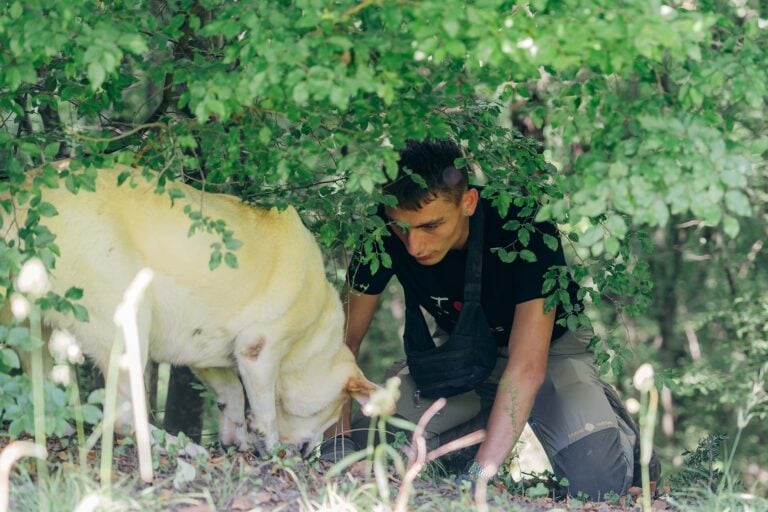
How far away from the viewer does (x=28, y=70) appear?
12.4 feet

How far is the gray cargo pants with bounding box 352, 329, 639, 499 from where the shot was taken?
6.29 metres

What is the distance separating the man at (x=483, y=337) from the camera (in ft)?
18.8

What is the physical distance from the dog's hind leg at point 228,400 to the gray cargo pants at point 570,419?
845 millimetres

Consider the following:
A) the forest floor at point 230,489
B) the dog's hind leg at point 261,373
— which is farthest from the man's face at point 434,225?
the forest floor at point 230,489

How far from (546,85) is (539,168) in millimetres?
3988

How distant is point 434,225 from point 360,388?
1113 millimetres

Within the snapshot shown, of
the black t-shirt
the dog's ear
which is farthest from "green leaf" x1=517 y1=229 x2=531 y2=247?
the dog's ear

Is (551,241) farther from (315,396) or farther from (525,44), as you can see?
(525,44)

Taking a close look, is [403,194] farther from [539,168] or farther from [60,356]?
[60,356]

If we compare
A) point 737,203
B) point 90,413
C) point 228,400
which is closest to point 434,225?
point 228,400

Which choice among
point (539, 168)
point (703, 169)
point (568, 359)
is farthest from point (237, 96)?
point (568, 359)

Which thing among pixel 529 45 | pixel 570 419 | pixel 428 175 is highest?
pixel 529 45

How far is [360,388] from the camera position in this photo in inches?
243

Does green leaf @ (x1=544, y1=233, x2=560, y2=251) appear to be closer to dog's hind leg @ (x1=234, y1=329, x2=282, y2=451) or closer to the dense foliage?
the dense foliage
